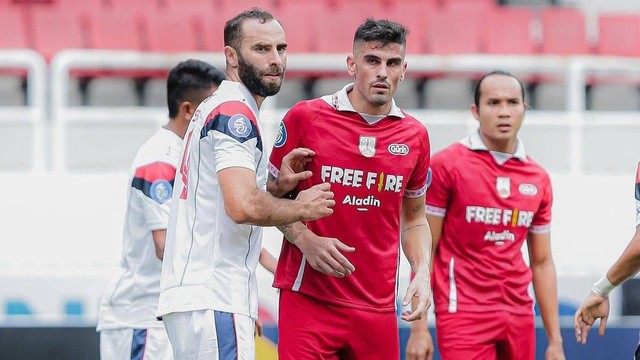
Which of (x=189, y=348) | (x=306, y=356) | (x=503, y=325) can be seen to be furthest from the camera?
(x=503, y=325)

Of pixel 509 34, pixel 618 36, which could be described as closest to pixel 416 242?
pixel 509 34

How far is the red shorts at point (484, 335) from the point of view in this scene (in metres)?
5.98

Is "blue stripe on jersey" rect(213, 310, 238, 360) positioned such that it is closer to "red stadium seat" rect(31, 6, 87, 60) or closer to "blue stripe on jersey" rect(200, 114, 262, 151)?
"blue stripe on jersey" rect(200, 114, 262, 151)

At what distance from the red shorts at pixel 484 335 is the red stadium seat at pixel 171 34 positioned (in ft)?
20.8

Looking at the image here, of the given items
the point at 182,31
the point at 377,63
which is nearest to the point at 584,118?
the point at 182,31

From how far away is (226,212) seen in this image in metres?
4.30

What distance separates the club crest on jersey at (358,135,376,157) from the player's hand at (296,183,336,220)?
601mm

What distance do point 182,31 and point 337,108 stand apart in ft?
22.9

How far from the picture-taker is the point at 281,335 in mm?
5156

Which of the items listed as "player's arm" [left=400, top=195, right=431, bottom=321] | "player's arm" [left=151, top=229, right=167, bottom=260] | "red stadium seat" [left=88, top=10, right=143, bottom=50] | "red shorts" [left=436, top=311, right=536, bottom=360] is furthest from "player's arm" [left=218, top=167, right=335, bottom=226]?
"red stadium seat" [left=88, top=10, right=143, bottom=50]

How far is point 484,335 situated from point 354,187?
141cm

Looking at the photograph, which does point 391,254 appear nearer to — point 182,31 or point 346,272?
point 346,272

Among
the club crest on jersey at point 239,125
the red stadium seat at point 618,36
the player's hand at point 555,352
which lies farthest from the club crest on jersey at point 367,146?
the red stadium seat at point 618,36

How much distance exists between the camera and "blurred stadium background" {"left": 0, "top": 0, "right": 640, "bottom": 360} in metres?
8.38
